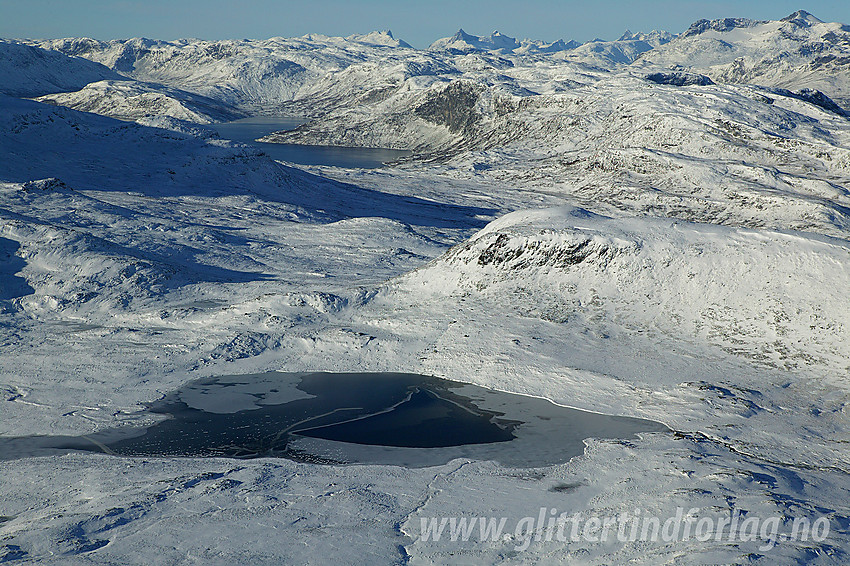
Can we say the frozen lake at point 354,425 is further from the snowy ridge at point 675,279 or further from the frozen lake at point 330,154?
the frozen lake at point 330,154

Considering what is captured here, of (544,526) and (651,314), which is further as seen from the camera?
(651,314)

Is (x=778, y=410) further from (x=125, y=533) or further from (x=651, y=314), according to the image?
(x=125, y=533)

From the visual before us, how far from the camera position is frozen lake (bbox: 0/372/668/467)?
23.1 meters

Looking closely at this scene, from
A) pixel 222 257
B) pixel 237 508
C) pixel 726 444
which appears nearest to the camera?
pixel 237 508

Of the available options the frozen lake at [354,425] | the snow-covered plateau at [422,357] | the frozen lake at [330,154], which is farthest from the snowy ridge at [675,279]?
the frozen lake at [330,154]

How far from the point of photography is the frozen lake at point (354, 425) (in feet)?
75.9

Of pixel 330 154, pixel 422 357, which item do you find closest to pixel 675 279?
pixel 422 357

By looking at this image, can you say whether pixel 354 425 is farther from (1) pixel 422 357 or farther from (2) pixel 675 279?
(2) pixel 675 279

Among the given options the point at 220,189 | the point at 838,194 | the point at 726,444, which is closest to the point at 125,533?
the point at 726,444

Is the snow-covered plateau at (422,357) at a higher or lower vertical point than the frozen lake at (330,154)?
lower

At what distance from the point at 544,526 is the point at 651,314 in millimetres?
18926

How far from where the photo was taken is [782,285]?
107 ft

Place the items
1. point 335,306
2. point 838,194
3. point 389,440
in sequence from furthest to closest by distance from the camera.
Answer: point 838,194 < point 335,306 < point 389,440

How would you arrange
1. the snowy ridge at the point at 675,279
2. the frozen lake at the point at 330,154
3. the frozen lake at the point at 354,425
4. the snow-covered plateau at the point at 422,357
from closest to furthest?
the snow-covered plateau at the point at 422,357 → the frozen lake at the point at 354,425 → the snowy ridge at the point at 675,279 → the frozen lake at the point at 330,154
